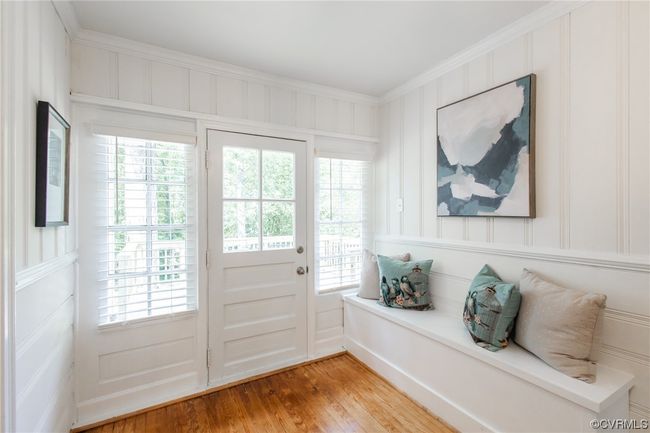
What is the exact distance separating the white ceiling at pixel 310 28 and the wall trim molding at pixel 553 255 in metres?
1.43

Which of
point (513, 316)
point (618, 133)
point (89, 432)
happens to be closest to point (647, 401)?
point (513, 316)

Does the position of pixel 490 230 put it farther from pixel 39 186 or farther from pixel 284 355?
pixel 39 186

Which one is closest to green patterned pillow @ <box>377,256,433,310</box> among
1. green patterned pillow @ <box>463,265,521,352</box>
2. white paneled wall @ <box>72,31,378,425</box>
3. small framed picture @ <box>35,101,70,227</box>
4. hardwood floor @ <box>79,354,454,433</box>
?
green patterned pillow @ <box>463,265,521,352</box>

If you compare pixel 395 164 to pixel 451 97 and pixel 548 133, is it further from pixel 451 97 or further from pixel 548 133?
pixel 548 133

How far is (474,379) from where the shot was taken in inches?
71.3

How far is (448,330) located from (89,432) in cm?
238

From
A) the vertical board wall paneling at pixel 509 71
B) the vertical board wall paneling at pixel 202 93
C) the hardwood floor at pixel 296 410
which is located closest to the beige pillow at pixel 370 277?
the hardwood floor at pixel 296 410

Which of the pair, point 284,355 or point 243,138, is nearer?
point 243,138

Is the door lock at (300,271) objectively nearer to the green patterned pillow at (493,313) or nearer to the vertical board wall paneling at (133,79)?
the green patterned pillow at (493,313)

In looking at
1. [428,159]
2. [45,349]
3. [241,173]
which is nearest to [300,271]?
[241,173]

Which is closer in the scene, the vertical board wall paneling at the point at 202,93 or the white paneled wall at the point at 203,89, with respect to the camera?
the white paneled wall at the point at 203,89

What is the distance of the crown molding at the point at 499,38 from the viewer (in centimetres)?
175

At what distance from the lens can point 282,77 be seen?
262 centimetres

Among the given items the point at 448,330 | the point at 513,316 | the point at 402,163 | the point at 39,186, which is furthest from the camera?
the point at 402,163
